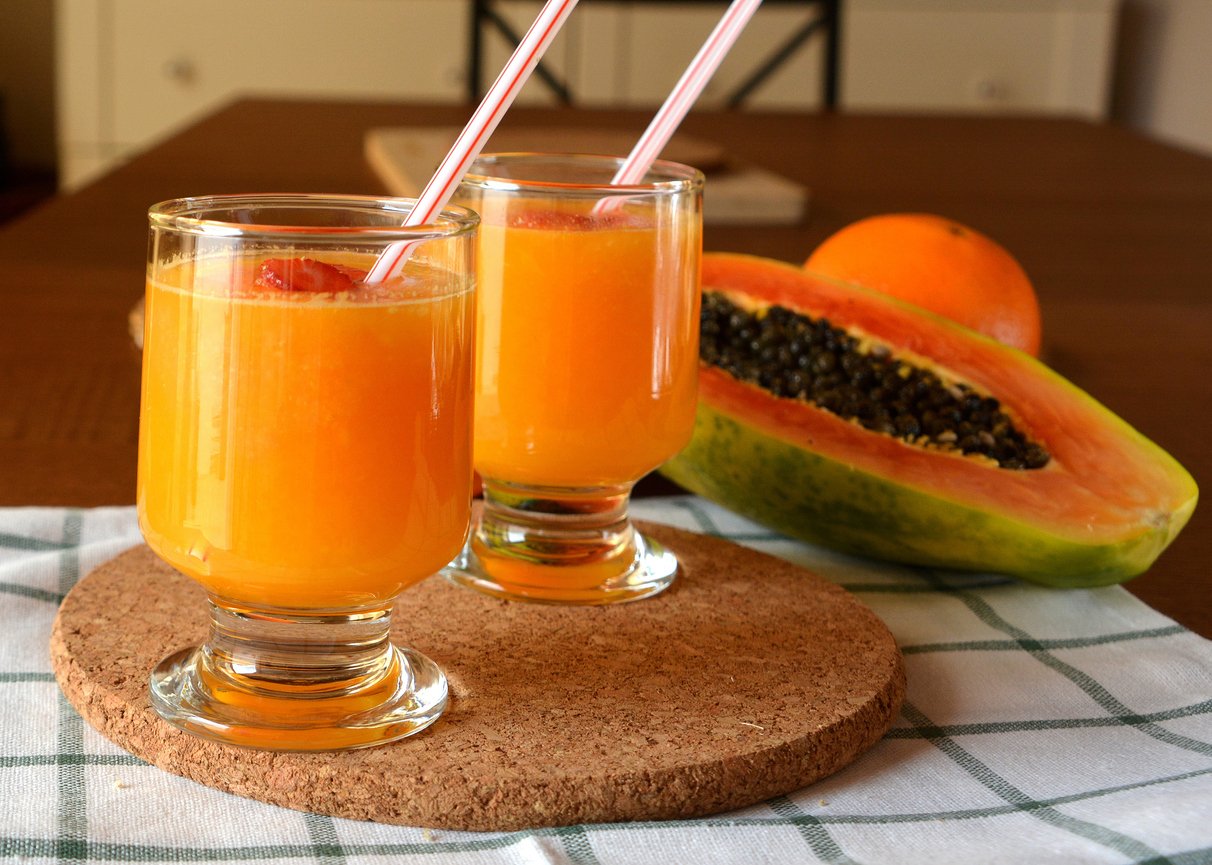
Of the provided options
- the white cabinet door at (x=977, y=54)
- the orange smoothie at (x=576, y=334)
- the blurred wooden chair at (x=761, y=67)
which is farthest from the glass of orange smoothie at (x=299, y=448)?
the white cabinet door at (x=977, y=54)

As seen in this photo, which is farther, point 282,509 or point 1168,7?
point 1168,7

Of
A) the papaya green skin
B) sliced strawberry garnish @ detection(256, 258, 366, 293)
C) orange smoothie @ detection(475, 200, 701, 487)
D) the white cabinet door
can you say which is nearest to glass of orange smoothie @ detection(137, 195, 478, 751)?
sliced strawberry garnish @ detection(256, 258, 366, 293)

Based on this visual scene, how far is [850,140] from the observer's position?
7.79 ft

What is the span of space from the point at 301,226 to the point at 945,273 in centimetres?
51

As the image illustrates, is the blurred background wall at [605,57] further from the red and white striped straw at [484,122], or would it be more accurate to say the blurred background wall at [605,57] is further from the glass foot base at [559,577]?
the red and white striped straw at [484,122]

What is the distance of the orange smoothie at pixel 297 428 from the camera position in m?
0.60

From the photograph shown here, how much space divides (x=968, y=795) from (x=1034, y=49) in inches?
151

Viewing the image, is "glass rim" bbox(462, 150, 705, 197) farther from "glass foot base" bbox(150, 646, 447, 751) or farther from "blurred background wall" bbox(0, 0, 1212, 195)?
"blurred background wall" bbox(0, 0, 1212, 195)

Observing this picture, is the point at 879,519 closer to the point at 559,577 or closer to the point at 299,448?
the point at 559,577

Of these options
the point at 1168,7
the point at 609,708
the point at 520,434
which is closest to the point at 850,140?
the point at 520,434

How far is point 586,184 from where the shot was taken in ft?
2.73

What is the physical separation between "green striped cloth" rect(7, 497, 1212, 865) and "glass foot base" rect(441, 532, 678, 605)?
131 millimetres

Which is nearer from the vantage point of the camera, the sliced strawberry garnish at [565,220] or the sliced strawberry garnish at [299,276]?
the sliced strawberry garnish at [299,276]

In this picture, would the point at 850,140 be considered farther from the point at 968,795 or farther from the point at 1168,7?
the point at 1168,7
